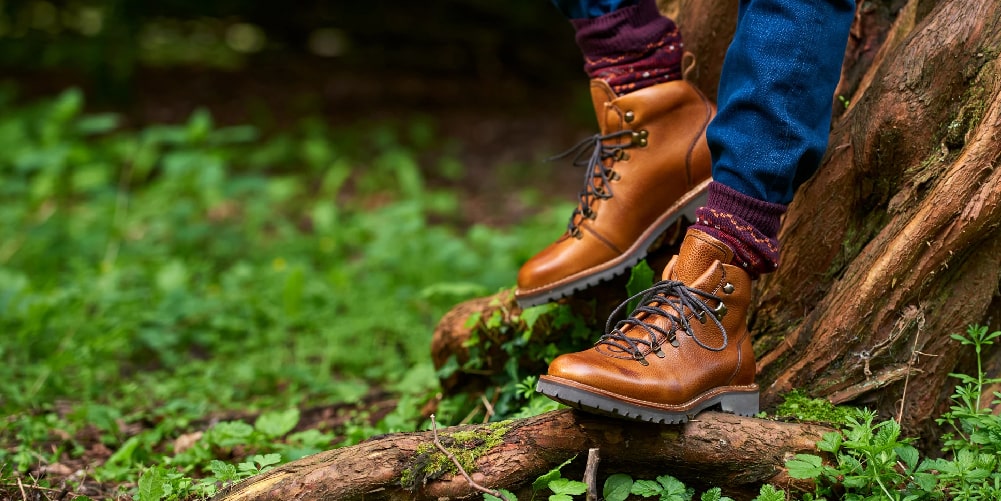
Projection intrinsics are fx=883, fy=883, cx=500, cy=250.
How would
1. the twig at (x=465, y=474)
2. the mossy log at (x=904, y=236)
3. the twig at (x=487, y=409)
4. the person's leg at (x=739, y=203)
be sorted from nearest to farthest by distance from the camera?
the twig at (x=465, y=474) < the person's leg at (x=739, y=203) < the mossy log at (x=904, y=236) < the twig at (x=487, y=409)

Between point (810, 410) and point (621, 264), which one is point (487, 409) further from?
point (810, 410)

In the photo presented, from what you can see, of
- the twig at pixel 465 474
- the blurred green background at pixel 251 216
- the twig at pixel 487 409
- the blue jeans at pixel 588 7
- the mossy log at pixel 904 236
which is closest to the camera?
the twig at pixel 465 474

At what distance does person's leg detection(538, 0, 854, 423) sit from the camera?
1.73m

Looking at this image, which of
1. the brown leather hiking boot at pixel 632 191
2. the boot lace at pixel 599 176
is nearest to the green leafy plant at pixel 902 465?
the brown leather hiking boot at pixel 632 191

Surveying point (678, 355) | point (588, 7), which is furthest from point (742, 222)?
point (588, 7)

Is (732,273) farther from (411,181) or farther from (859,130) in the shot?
(411,181)

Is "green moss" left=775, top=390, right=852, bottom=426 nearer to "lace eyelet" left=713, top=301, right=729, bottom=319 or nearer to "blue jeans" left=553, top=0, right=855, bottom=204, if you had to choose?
"lace eyelet" left=713, top=301, right=729, bottom=319

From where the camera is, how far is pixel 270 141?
6309mm

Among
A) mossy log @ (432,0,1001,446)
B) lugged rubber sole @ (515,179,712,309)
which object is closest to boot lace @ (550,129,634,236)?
lugged rubber sole @ (515,179,712,309)

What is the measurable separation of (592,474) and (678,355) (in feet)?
0.94

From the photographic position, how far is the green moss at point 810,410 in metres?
1.85

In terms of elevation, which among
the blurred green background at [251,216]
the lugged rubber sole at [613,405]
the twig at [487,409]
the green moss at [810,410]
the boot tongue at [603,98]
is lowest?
the blurred green background at [251,216]

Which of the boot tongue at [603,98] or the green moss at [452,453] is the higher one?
the boot tongue at [603,98]

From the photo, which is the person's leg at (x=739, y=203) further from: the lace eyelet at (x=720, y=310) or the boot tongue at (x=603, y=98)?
the boot tongue at (x=603, y=98)
